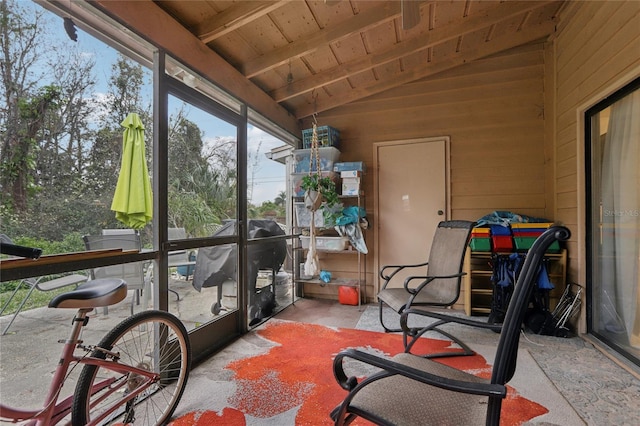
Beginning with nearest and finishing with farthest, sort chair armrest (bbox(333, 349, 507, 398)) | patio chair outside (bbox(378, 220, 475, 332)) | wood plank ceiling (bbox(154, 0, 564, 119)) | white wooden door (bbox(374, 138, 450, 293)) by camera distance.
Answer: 1. chair armrest (bbox(333, 349, 507, 398))
2. wood plank ceiling (bbox(154, 0, 564, 119))
3. patio chair outside (bbox(378, 220, 475, 332))
4. white wooden door (bbox(374, 138, 450, 293))

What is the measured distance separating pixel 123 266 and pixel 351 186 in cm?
251

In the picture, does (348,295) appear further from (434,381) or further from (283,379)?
(434,381)

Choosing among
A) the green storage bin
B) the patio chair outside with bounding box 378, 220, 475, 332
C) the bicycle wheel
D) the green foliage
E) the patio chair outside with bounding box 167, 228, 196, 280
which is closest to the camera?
the bicycle wheel

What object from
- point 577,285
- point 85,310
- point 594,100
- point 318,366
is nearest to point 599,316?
point 577,285

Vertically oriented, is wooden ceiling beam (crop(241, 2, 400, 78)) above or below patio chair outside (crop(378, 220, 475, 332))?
above

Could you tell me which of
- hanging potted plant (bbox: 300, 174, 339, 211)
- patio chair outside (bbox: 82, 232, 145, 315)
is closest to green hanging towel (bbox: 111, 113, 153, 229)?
patio chair outside (bbox: 82, 232, 145, 315)

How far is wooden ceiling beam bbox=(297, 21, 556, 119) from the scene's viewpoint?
3.25 metres

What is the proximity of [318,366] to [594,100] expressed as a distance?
3.18 meters

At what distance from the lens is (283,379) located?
2.00 m

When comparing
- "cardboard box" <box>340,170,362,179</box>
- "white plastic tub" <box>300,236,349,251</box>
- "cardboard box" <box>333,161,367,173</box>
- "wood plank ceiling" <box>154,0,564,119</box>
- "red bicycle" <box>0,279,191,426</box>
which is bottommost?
"red bicycle" <box>0,279,191,426</box>

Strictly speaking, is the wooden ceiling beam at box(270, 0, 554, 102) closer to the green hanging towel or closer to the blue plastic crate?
the blue plastic crate

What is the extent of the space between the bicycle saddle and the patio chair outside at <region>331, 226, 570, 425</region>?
3.41 ft

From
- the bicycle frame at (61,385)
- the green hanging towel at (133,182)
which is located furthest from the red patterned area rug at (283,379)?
the green hanging towel at (133,182)

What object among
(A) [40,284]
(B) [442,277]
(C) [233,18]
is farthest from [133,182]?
(B) [442,277]
